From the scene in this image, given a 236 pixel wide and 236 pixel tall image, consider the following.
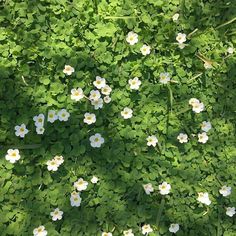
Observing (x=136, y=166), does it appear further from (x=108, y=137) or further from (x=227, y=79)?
(x=227, y=79)

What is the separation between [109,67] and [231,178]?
1310mm

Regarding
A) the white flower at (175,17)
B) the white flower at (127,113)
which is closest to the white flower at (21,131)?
the white flower at (127,113)

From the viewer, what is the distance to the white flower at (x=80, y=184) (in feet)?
10.00

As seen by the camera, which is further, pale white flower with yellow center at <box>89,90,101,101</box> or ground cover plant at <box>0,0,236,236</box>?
pale white flower with yellow center at <box>89,90,101,101</box>

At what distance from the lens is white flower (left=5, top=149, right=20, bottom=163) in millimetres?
2994

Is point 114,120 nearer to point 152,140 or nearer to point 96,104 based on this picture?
point 96,104

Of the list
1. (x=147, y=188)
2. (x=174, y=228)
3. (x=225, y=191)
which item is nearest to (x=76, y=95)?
(x=147, y=188)

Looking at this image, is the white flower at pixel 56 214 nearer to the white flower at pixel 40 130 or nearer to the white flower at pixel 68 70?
the white flower at pixel 40 130

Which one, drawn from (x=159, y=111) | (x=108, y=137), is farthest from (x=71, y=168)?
(x=159, y=111)

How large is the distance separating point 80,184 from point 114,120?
0.55 metres

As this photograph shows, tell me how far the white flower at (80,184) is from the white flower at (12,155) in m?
0.46

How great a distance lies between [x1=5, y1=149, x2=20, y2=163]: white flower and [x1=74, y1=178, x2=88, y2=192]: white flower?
1.50 ft

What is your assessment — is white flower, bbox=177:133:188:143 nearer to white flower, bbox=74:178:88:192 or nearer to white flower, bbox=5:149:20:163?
white flower, bbox=74:178:88:192

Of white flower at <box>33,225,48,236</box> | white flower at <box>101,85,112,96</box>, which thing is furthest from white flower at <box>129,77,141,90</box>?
white flower at <box>33,225,48,236</box>
